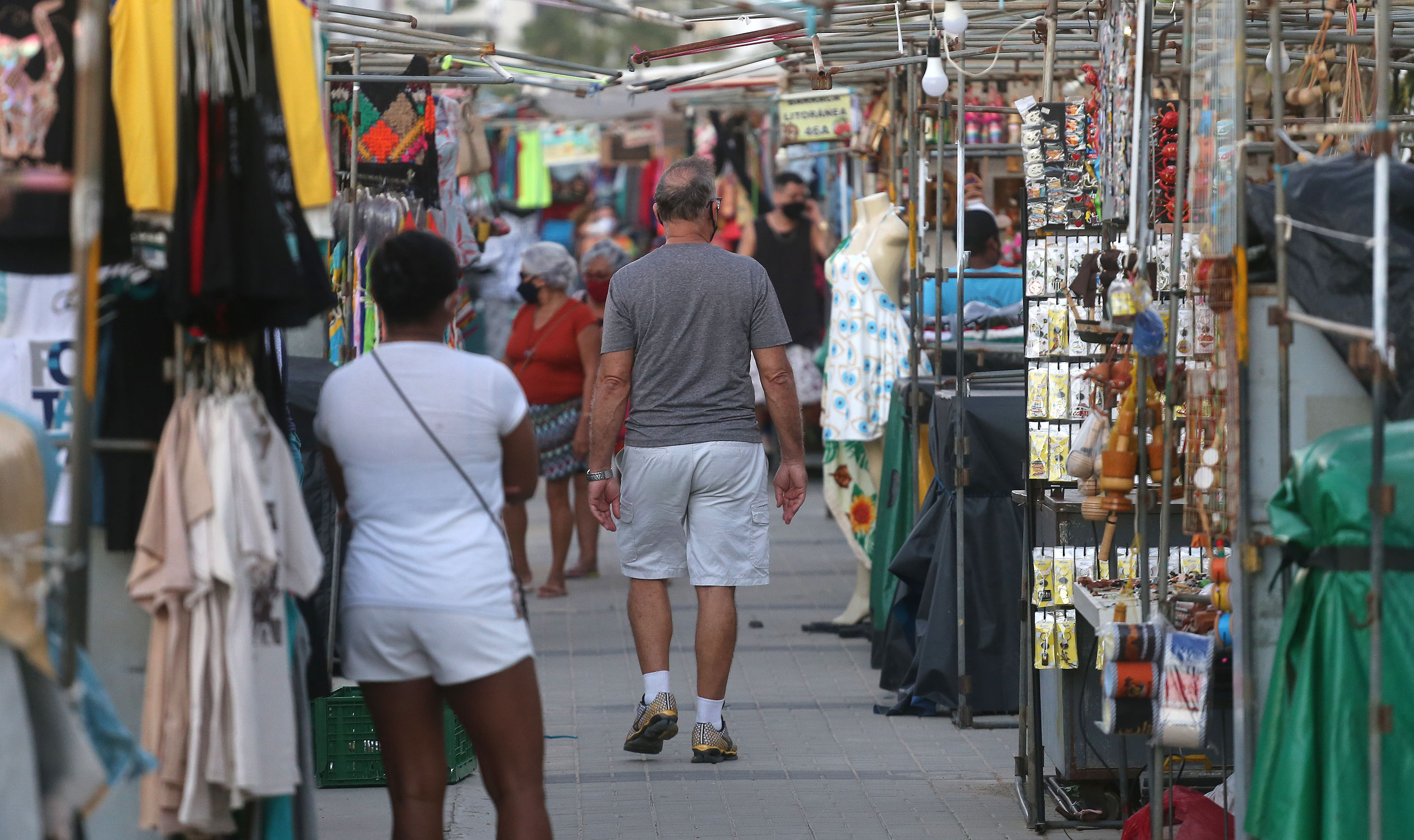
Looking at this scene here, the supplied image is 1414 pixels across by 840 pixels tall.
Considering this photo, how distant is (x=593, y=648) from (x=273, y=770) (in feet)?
15.9

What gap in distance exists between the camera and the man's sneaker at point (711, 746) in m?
5.88

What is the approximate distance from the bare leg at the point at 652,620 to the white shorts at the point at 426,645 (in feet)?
7.56

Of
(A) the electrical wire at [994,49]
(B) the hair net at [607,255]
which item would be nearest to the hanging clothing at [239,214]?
(A) the electrical wire at [994,49]

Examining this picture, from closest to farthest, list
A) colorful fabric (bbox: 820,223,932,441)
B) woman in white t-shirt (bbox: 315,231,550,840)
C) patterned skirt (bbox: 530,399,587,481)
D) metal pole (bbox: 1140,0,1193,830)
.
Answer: woman in white t-shirt (bbox: 315,231,550,840) → metal pole (bbox: 1140,0,1193,830) → colorful fabric (bbox: 820,223,932,441) → patterned skirt (bbox: 530,399,587,481)

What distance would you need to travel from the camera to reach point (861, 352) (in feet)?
25.0

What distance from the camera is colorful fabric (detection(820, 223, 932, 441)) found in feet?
24.9

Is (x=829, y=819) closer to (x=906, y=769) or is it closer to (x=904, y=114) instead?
(x=906, y=769)

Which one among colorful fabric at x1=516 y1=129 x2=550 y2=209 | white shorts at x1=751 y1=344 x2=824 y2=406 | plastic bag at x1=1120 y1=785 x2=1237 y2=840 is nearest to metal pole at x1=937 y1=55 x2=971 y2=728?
plastic bag at x1=1120 y1=785 x2=1237 y2=840

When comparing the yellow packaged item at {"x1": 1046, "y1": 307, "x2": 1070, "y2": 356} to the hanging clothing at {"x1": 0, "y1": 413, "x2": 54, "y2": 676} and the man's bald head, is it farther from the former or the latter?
the hanging clothing at {"x1": 0, "y1": 413, "x2": 54, "y2": 676}

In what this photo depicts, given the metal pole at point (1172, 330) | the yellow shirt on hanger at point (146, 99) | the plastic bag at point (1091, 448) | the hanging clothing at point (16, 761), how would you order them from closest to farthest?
the hanging clothing at point (16, 761) → the yellow shirt on hanger at point (146, 99) → the metal pole at point (1172, 330) → the plastic bag at point (1091, 448)

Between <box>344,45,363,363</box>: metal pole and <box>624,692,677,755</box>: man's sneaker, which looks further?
<box>344,45,363,363</box>: metal pole

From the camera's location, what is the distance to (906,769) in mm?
5785

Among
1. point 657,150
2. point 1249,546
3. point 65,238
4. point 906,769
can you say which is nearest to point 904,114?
point 906,769

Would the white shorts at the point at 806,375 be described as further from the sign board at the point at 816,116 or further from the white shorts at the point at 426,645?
the white shorts at the point at 426,645
